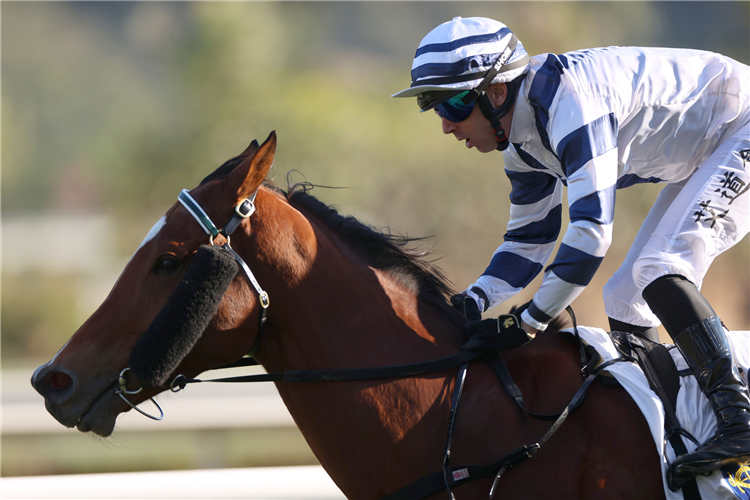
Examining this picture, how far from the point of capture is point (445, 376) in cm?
182

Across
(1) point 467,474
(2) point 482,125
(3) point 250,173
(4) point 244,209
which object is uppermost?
(2) point 482,125

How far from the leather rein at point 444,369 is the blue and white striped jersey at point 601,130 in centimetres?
18

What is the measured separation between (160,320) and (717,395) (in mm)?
1549

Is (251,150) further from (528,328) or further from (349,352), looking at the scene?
(528,328)

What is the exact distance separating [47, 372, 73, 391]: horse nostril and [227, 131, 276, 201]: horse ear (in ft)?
2.32

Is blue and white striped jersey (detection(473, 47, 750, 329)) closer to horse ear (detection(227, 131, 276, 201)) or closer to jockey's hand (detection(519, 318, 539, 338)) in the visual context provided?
jockey's hand (detection(519, 318, 539, 338))

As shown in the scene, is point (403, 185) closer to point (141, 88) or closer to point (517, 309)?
point (517, 309)

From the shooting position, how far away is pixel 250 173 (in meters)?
1.76

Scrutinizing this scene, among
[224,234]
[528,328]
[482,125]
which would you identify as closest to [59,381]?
[224,234]

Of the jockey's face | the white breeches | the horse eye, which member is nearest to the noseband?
the horse eye

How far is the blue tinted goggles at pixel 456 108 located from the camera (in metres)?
1.95

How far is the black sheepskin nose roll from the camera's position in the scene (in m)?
1.66

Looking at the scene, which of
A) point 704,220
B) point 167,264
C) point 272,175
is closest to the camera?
point 167,264

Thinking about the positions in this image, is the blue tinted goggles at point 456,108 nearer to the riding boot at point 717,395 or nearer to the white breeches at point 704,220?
the white breeches at point 704,220
